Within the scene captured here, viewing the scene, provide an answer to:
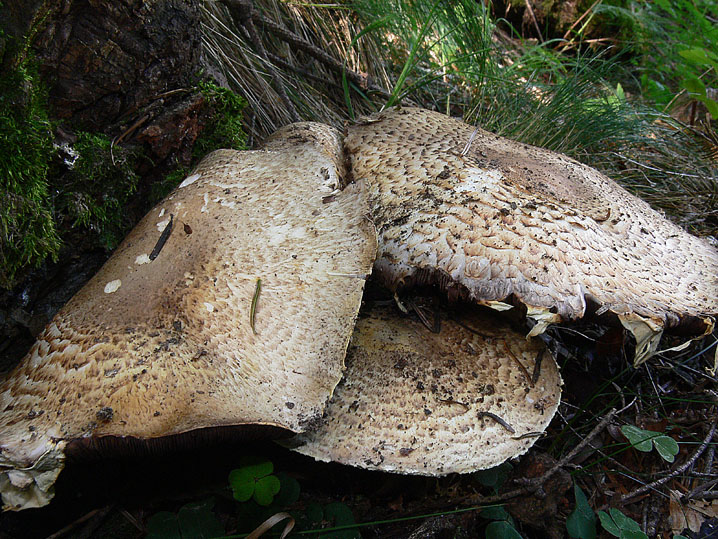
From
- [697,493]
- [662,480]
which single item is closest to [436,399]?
[662,480]

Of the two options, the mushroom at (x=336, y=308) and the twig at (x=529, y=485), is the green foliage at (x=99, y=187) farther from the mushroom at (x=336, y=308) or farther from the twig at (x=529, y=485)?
the twig at (x=529, y=485)

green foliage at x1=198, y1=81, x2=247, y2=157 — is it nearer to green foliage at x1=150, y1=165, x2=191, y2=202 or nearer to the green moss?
the green moss


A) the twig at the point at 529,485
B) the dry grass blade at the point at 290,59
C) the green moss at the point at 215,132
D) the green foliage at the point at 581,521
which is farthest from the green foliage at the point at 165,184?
the green foliage at the point at 581,521

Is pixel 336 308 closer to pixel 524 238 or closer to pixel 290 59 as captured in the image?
pixel 524 238

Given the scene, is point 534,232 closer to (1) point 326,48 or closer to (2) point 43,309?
(2) point 43,309

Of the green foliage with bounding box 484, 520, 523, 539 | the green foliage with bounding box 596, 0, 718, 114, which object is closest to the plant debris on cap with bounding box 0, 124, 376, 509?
the green foliage with bounding box 484, 520, 523, 539

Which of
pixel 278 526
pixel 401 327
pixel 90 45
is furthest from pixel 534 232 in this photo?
pixel 90 45
